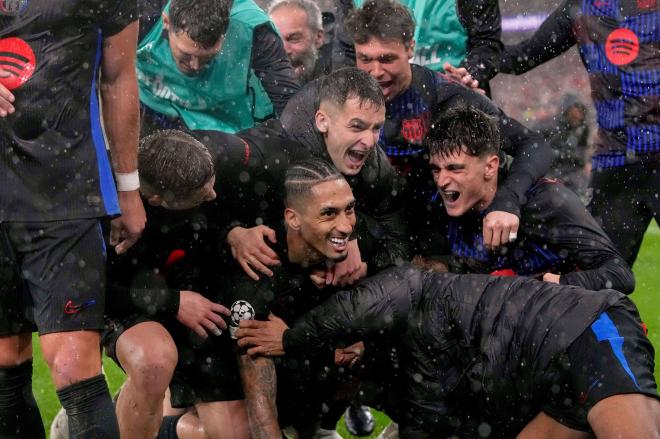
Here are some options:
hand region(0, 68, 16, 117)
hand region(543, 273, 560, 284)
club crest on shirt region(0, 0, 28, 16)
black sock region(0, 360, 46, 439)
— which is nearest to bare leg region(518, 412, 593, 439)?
hand region(543, 273, 560, 284)

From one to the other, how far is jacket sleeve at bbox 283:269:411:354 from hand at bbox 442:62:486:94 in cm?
132

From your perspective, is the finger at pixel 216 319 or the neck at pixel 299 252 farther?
the neck at pixel 299 252

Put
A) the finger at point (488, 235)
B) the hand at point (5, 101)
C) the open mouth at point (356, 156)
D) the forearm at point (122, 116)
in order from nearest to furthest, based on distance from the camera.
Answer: the hand at point (5, 101) < the forearm at point (122, 116) < the finger at point (488, 235) < the open mouth at point (356, 156)

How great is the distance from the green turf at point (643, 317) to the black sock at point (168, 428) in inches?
32.3

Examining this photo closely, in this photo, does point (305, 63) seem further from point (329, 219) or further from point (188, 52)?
point (329, 219)

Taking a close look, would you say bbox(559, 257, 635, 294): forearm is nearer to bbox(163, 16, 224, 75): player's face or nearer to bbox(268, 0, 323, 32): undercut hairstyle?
bbox(163, 16, 224, 75): player's face

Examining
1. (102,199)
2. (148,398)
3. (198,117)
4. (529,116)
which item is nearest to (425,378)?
(148,398)

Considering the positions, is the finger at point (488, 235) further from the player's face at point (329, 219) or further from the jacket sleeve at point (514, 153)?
the player's face at point (329, 219)

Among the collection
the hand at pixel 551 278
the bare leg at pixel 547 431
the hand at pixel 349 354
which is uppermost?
the hand at pixel 551 278

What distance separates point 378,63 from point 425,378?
61.5 inches

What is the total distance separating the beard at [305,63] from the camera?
20.1 feet

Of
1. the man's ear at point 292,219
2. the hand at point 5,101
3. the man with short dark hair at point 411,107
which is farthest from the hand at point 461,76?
the hand at point 5,101

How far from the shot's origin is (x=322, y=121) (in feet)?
14.8

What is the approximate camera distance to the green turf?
5.14 metres
